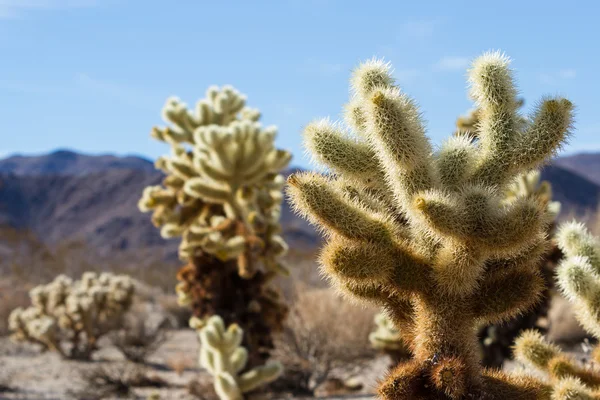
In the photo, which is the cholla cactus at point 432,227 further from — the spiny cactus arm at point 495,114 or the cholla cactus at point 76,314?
the cholla cactus at point 76,314

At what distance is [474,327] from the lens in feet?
8.75

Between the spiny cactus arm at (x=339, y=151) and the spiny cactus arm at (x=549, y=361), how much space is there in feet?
4.15

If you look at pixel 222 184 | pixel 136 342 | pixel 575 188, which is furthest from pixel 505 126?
pixel 575 188

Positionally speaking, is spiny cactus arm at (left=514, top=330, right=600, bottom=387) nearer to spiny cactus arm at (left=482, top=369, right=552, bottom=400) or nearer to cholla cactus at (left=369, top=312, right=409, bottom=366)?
spiny cactus arm at (left=482, top=369, right=552, bottom=400)

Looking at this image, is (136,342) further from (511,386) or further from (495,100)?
(495,100)

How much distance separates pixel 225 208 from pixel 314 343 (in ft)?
13.8

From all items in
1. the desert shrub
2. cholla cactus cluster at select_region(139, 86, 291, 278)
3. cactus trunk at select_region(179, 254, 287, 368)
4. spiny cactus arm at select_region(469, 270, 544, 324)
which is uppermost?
→ cholla cactus cluster at select_region(139, 86, 291, 278)

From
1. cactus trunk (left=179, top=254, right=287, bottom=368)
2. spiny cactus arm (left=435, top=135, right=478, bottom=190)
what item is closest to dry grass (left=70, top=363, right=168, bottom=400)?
cactus trunk (left=179, top=254, right=287, bottom=368)

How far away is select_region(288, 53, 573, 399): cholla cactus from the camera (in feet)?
8.00

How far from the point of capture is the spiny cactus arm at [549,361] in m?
3.20

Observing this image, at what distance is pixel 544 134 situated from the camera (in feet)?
8.23

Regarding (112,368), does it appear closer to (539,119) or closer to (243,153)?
(243,153)

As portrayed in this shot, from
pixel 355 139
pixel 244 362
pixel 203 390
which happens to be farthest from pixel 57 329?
pixel 355 139

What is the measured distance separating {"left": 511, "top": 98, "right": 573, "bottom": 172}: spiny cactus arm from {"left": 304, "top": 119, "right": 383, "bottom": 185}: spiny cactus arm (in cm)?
53
